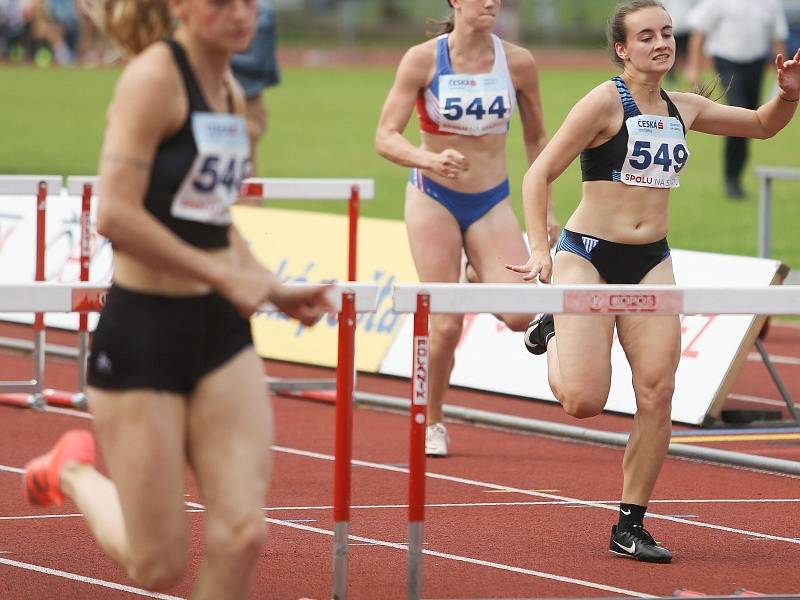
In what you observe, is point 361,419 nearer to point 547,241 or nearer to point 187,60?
point 547,241

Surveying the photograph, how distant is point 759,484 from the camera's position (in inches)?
312

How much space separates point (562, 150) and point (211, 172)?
7.79ft

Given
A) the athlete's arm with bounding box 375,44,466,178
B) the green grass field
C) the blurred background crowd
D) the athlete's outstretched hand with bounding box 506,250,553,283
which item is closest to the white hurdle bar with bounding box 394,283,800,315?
the athlete's outstretched hand with bounding box 506,250,553,283

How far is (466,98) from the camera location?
8.17 metres

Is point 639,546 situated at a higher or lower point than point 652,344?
lower

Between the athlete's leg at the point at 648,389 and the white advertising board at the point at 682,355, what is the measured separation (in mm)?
2881

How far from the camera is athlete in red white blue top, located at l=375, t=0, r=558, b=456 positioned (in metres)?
8.17

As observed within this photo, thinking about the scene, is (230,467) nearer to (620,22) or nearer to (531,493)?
(620,22)

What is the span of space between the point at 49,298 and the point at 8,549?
1610 mm

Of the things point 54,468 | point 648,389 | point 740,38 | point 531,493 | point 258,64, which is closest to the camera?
point 54,468

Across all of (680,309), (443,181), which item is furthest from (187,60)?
(443,181)

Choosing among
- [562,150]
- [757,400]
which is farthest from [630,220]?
[757,400]

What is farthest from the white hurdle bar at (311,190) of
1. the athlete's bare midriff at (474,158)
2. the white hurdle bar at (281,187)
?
the athlete's bare midriff at (474,158)

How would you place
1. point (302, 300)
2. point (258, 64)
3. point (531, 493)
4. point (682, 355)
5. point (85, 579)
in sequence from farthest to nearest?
point (258, 64) < point (682, 355) < point (531, 493) < point (85, 579) < point (302, 300)
